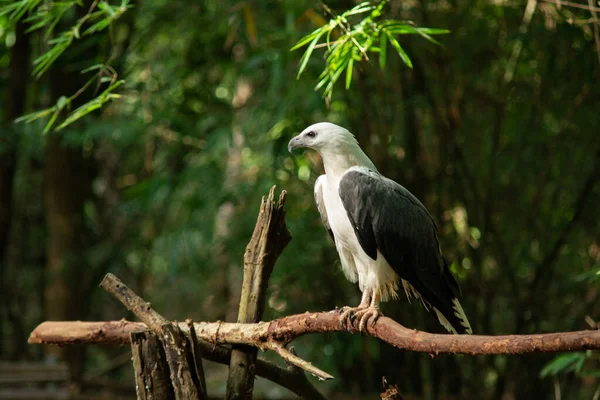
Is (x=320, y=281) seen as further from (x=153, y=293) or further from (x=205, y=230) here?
(x=153, y=293)

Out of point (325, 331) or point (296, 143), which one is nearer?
point (325, 331)

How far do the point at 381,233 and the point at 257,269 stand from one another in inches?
21.4

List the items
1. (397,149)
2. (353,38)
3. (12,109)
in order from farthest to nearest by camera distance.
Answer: (12,109), (397,149), (353,38)

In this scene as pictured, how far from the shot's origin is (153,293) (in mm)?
8820

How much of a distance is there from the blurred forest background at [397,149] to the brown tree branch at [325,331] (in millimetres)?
2057

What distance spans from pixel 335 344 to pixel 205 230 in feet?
4.61

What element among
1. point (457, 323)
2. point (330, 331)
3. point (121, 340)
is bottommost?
point (457, 323)

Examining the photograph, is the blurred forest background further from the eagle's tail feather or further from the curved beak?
the eagle's tail feather

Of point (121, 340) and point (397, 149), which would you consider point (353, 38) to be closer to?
point (121, 340)

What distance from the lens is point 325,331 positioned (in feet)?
8.87

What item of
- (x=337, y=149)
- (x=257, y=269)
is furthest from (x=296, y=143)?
(x=257, y=269)

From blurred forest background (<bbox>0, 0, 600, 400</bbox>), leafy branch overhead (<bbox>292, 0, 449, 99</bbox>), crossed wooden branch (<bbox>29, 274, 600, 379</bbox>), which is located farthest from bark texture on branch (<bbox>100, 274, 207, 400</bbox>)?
blurred forest background (<bbox>0, 0, 600, 400</bbox>)

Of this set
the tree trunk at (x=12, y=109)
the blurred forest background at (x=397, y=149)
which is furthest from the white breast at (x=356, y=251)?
the tree trunk at (x=12, y=109)

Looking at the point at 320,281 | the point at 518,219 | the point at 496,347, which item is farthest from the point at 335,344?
the point at 496,347
